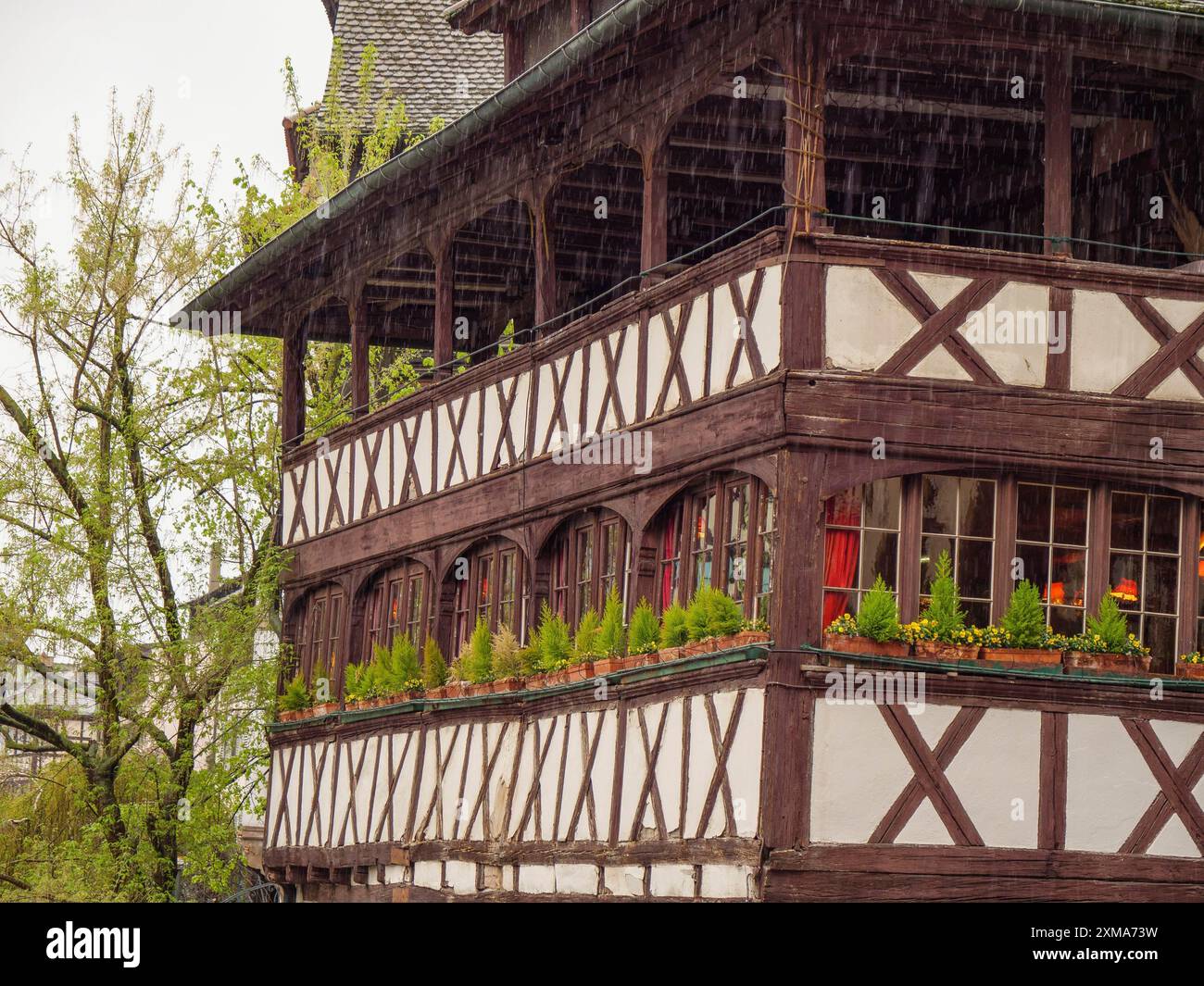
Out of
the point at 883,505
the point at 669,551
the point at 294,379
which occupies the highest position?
the point at 294,379

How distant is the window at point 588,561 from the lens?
19422 mm

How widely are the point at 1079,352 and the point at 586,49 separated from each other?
4.63m

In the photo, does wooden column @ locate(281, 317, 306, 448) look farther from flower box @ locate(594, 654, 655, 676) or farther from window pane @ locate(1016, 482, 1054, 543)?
window pane @ locate(1016, 482, 1054, 543)

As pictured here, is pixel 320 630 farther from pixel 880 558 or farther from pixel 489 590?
pixel 880 558

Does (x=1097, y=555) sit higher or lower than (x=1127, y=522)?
lower

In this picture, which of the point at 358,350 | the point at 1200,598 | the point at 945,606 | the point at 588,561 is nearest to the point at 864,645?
the point at 945,606

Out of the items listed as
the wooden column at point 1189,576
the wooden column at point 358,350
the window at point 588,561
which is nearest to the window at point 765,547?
the window at point 588,561

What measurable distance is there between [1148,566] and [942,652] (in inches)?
72.9

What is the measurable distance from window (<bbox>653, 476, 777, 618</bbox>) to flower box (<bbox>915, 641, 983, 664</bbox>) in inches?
42.5

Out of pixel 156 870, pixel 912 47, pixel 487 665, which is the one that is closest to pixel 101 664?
pixel 156 870

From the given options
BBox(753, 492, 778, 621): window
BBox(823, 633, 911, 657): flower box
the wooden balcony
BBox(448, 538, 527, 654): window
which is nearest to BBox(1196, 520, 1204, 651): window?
the wooden balcony

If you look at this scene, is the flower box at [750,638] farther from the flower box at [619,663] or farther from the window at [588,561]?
the window at [588,561]

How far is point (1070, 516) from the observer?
17094 mm

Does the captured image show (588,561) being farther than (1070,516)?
Yes
